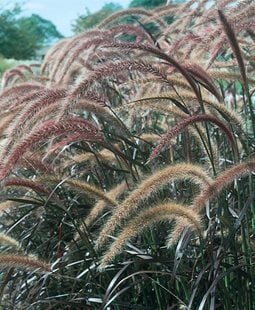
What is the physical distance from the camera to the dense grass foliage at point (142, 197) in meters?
2.43

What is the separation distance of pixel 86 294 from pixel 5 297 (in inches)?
24.2

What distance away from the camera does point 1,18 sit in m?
33.0

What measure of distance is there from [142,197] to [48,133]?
1.28 feet

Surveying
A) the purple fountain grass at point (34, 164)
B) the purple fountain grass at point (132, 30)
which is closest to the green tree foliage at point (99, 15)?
the purple fountain grass at point (132, 30)

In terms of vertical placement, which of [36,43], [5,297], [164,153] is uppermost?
[164,153]

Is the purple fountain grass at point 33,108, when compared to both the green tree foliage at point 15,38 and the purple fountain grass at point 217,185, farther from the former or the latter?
the green tree foliage at point 15,38

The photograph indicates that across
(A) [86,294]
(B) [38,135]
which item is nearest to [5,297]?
(A) [86,294]

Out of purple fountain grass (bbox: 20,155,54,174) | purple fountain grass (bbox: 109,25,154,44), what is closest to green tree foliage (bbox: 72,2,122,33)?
purple fountain grass (bbox: 109,25,154,44)

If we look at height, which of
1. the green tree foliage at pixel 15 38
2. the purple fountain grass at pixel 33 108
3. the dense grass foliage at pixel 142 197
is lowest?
the green tree foliage at pixel 15 38

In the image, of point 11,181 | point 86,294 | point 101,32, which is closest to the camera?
point 11,181

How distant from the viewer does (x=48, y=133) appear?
2.49 m

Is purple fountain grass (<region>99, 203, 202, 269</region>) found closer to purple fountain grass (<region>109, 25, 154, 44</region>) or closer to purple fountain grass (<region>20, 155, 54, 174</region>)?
purple fountain grass (<region>20, 155, 54, 174</region>)

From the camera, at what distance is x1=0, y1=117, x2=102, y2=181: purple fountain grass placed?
237cm

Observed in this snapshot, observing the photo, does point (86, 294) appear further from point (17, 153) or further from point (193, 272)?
point (17, 153)
